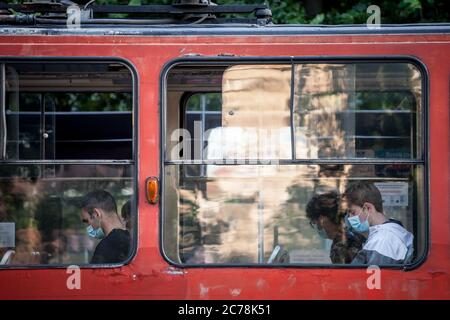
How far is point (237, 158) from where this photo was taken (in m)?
4.99

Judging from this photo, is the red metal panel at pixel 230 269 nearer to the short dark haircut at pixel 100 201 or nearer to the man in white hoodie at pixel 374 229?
the man in white hoodie at pixel 374 229

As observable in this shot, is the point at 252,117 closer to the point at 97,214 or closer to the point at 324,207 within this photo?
the point at 324,207

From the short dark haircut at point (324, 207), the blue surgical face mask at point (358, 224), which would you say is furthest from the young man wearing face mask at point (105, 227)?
the blue surgical face mask at point (358, 224)

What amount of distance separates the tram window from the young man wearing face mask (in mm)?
281

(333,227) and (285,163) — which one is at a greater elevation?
(285,163)

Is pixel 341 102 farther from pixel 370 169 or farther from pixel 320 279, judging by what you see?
pixel 320 279

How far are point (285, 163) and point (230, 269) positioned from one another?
69cm

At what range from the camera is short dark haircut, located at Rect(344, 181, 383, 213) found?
16.5ft

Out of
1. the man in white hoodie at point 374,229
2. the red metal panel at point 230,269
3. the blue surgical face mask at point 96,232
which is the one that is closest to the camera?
the red metal panel at point 230,269


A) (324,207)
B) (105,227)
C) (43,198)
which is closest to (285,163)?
(324,207)

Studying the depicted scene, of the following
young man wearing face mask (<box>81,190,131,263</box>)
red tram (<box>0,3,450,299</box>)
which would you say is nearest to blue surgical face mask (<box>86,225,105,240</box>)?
young man wearing face mask (<box>81,190,131,263</box>)

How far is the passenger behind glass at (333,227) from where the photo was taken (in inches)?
199
